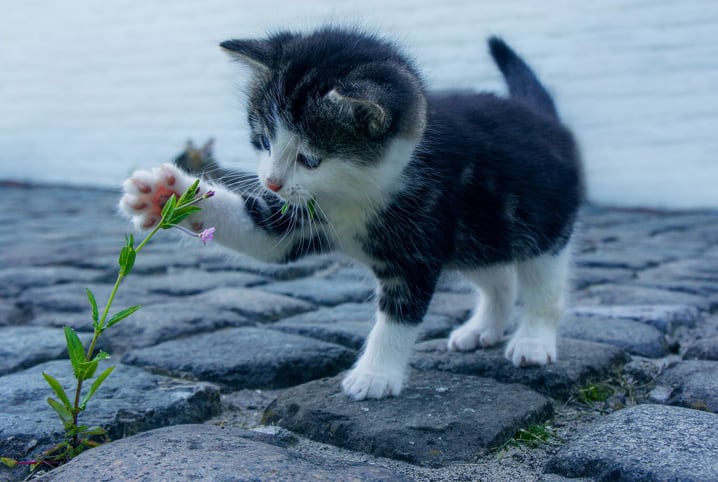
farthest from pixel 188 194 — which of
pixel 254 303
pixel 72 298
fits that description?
pixel 72 298

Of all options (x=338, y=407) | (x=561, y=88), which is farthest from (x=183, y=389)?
(x=561, y=88)

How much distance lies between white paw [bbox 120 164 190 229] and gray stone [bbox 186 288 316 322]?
94 cm

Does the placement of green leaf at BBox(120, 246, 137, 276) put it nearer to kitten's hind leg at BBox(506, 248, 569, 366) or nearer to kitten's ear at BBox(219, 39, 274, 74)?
kitten's ear at BBox(219, 39, 274, 74)

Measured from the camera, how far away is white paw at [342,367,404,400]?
1.95 m

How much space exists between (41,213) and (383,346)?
5.18 m

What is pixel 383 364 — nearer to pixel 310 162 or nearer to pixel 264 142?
pixel 310 162

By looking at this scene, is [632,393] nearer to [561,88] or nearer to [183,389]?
[183,389]

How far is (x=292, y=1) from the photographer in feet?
27.7

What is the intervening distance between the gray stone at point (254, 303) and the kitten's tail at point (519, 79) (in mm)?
1194

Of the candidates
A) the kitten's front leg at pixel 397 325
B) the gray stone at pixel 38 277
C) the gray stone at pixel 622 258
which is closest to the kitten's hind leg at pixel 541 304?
the kitten's front leg at pixel 397 325

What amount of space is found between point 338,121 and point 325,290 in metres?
1.67

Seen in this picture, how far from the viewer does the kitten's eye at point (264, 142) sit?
6.77ft

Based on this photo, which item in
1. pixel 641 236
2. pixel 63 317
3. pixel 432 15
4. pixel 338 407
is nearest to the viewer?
pixel 338 407

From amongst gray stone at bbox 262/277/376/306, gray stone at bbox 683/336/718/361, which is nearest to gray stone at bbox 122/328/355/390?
gray stone at bbox 262/277/376/306
